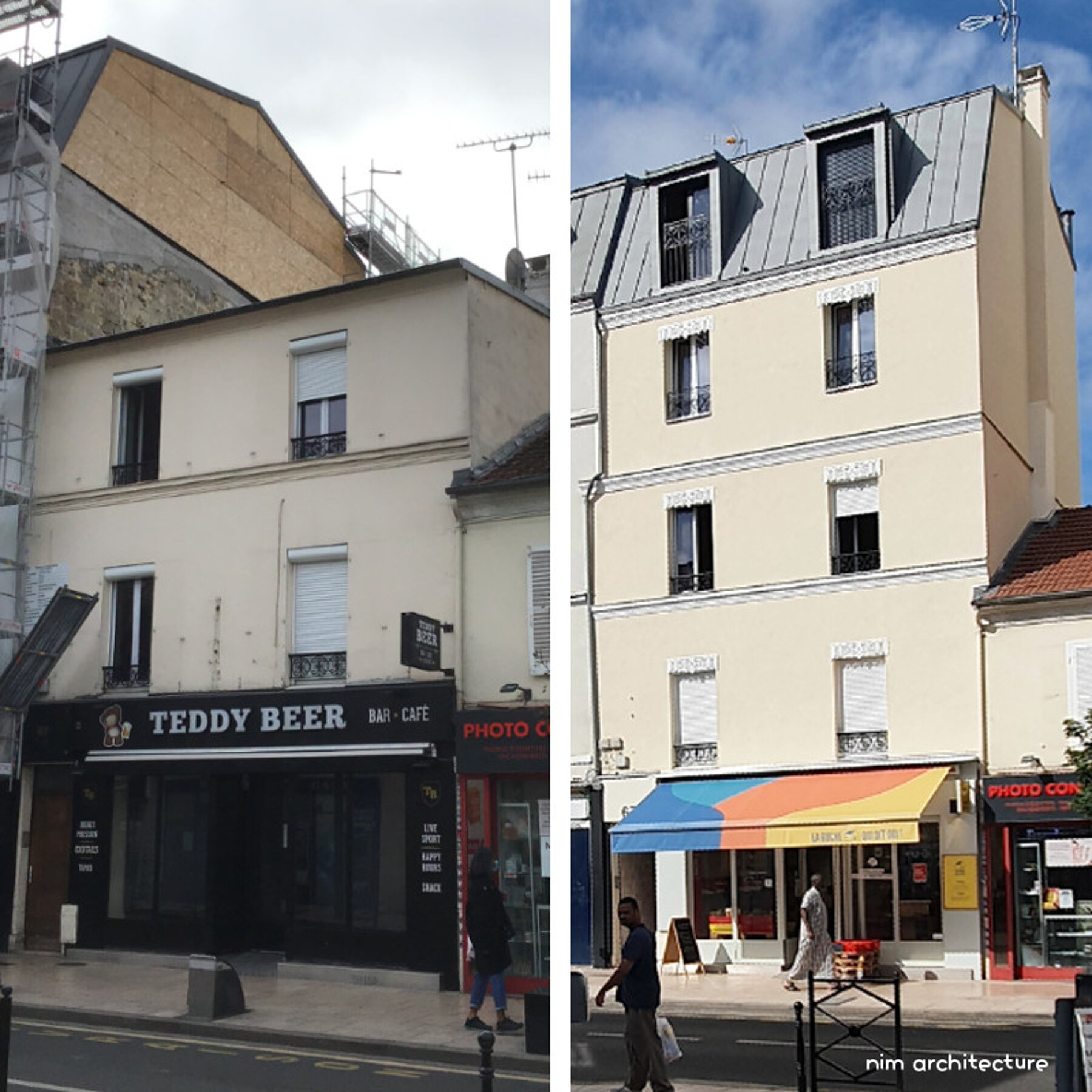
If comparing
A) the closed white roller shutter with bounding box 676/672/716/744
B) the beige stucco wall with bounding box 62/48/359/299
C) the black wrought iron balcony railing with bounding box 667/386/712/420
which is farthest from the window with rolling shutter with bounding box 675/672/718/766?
the beige stucco wall with bounding box 62/48/359/299

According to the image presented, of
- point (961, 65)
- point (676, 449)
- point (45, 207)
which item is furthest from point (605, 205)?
point (45, 207)

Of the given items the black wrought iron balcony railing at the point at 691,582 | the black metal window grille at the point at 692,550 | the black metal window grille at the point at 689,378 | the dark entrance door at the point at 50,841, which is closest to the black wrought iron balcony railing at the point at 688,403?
the black metal window grille at the point at 689,378

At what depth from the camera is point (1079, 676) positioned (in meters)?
3.96

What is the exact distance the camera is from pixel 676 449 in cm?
477

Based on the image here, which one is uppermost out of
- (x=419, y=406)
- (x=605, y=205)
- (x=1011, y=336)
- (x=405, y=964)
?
(x=605, y=205)

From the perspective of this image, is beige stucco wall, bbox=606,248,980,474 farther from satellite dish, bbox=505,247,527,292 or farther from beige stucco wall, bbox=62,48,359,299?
beige stucco wall, bbox=62,48,359,299

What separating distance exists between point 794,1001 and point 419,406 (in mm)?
1820

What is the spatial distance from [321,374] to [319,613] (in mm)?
577

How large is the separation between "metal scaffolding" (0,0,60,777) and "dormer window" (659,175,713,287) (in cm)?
174

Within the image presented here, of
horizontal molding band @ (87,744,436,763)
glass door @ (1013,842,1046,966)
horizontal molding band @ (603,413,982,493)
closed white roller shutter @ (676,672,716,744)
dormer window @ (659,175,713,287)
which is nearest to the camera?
horizontal molding band @ (87,744,436,763)

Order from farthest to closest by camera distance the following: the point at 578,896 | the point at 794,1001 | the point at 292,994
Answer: the point at 578,896, the point at 794,1001, the point at 292,994

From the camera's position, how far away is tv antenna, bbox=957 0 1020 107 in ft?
14.0

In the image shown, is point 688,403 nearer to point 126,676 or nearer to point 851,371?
point 851,371

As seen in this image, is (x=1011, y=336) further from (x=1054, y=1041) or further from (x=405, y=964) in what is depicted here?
(x=405, y=964)
